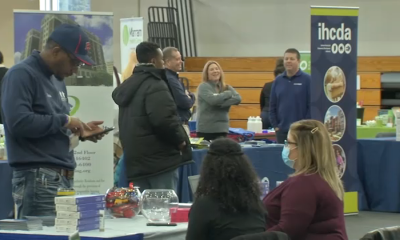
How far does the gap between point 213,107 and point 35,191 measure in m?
3.84

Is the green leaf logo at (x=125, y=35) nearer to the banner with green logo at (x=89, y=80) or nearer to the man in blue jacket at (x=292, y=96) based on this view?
the man in blue jacket at (x=292, y=96)

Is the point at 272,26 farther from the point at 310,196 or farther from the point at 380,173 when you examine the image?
the point at 310,196

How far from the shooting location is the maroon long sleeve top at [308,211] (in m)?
2.98

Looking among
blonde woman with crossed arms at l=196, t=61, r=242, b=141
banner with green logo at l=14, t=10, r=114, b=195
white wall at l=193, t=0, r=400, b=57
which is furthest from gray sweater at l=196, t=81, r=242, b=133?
white wall at l=193, t=0, r=400, b=57

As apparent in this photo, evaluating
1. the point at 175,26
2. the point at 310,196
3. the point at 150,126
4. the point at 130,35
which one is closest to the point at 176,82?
the point at 150,126

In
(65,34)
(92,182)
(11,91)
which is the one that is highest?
(65,34)

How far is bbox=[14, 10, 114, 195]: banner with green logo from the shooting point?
5.06 m

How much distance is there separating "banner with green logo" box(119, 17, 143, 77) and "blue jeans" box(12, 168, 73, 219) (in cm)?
445

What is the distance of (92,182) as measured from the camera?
5.26 m

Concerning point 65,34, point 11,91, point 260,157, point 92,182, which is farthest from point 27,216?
point 260,157

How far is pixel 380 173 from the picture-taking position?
276 inches

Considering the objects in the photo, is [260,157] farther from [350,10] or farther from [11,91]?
[11,91]

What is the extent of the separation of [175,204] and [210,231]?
656mm

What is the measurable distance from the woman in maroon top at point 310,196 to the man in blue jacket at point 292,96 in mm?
3619
